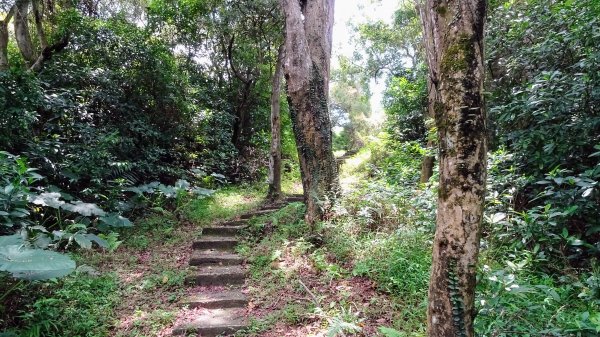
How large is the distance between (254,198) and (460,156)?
7.10 meters

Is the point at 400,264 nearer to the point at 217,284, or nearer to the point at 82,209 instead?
the point at 217,284

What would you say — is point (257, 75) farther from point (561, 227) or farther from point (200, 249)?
point (561, 227)

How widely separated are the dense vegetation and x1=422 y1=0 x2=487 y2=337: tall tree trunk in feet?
0.89

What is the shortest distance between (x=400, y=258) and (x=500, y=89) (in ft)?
11.0

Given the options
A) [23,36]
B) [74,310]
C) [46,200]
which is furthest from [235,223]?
[23,36]

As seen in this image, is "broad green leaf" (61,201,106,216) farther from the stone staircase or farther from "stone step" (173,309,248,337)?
"stone step" (173,309,248,337)

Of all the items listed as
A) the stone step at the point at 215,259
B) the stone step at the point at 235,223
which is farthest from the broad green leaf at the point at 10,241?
the stone step at the point at 235,223

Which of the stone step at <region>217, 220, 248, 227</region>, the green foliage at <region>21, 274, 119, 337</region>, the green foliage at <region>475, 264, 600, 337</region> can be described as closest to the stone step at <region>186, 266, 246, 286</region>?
the green foliage at <region>21, 274, 119, 337</region>

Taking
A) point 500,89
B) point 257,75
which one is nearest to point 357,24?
point 257,75

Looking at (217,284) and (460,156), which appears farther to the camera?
(217,284)

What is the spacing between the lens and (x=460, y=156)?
74.1 inches

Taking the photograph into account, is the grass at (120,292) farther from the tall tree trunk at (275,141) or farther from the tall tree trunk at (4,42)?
the tall tree trunk at (4,42)

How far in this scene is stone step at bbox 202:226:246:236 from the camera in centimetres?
570

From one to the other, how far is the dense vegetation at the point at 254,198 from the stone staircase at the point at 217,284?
0.22 metres
